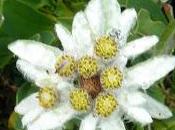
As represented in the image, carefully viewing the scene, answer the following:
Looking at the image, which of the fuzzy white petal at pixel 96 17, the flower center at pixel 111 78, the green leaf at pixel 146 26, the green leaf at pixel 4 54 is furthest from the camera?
the green leaf at pixel 4 54

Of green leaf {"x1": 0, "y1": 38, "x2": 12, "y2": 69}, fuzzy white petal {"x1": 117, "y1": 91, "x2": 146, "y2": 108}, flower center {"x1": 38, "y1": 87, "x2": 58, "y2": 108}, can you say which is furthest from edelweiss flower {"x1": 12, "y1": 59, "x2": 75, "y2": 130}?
green leaf {"x1": 0, "y1": 38, "x2": 12, "y2": 69}

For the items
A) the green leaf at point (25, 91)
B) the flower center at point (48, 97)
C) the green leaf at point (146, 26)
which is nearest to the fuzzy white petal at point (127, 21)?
the green leaf at point (146, 26)

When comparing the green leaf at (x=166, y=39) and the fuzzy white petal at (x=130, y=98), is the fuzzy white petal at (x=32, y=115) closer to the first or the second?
the fuzzy white petal at (x=130, y=98)

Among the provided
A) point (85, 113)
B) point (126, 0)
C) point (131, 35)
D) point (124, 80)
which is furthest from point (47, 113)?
point (126, 0)

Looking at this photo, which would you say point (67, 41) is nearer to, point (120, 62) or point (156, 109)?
point (120, 62)

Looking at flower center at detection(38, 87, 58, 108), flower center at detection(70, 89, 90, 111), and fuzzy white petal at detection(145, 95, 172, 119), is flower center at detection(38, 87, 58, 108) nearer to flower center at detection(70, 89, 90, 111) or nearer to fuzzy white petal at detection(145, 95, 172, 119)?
flower center at detection(70, 89, 90, 111)

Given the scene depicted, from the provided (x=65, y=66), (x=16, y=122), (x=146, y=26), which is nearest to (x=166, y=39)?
(x=146, y=26)

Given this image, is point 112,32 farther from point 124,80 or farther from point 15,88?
point 15,88
